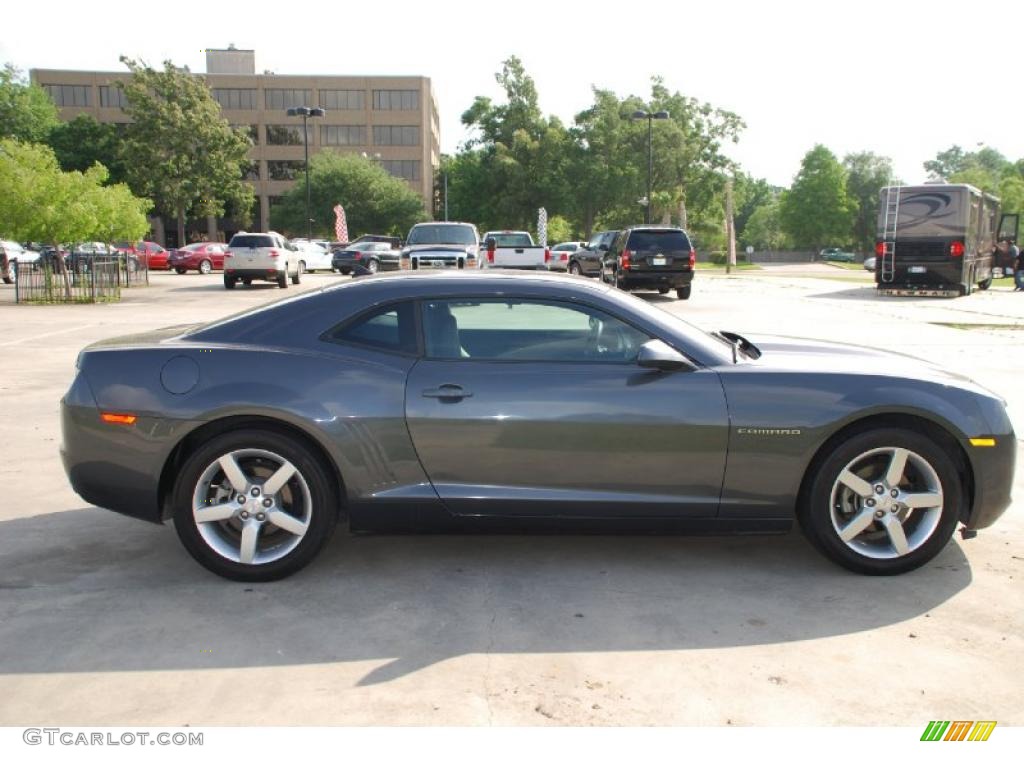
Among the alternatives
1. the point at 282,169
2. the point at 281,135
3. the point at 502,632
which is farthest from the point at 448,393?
the point at 281,135

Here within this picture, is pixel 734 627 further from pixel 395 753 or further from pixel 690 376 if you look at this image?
pixel 395 753

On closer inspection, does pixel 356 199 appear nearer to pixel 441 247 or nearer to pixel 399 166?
pixel 399 166

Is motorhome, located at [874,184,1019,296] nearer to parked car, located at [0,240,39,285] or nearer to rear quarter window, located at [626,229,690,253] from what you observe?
rear quarter window, located at [626,229,690,253]

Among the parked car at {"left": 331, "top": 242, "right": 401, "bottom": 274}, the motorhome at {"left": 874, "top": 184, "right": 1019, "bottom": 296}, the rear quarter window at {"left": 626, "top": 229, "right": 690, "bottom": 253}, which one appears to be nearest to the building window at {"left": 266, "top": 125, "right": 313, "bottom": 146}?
the parked car at {"left": 331, "top": 242, "right": 401, "bottom": 274}

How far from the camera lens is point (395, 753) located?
2.92 meters

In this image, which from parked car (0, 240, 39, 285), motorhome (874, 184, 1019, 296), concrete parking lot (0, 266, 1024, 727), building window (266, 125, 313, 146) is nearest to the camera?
concrete parking lot (0, 266, 1024, 727)

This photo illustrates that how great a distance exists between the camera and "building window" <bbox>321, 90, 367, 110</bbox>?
97250 millimetres

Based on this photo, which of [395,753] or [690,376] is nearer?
[395,753]

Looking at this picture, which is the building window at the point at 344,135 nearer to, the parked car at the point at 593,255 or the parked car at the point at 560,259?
the parked car at the point at 560,259

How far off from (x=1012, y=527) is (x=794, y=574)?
5.50 feet

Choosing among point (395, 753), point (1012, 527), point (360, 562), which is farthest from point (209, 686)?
point (1012, 527)

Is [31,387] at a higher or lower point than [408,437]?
lower

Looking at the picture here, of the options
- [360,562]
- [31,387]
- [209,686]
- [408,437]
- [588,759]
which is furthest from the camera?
[31,387]

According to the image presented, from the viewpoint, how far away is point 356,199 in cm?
7388
